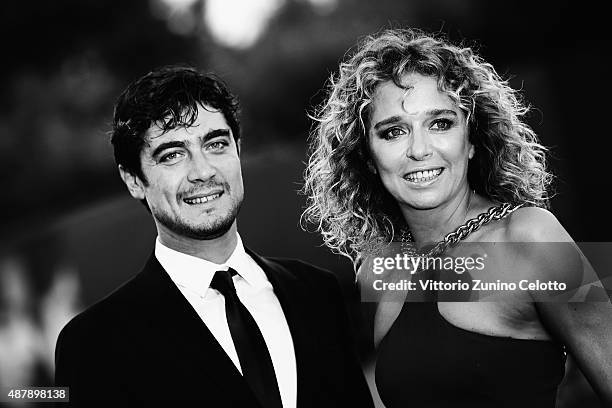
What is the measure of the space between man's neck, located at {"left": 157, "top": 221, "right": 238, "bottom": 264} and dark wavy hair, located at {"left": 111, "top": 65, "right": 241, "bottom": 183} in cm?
20

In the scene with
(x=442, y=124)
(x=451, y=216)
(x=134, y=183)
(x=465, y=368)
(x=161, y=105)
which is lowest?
(x=465, y=368)

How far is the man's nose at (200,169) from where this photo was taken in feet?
6.17

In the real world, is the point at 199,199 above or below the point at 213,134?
below

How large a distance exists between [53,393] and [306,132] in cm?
177

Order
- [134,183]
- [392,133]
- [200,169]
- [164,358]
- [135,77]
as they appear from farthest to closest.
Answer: [135,77] < [134,183] < [200,169] < [392,133] < [164,358]

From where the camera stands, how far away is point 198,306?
1803 mm

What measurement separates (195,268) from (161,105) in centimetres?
48

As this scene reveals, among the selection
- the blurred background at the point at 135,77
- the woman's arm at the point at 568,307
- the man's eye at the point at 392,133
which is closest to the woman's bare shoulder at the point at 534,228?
the woman's arm at the point at 568,307

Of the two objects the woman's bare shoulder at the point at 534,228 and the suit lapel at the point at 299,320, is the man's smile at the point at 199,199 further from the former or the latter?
the woman's bare shoulder at the point at 534,228

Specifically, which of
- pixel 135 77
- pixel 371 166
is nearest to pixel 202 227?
pixel 371 166

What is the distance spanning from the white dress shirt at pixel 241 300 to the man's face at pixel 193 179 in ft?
0.29

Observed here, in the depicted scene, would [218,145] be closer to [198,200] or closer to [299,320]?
[198,200]

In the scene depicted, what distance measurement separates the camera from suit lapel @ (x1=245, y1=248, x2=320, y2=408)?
5.71 ft

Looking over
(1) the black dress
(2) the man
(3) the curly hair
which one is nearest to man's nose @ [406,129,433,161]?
(3) the curly hair
